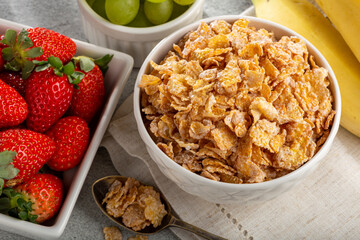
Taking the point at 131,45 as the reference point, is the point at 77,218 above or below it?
below

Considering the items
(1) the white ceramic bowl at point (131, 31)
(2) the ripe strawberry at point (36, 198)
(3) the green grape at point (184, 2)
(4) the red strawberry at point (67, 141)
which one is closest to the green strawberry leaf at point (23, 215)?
(2) the ripe strawberry at point (36, 198)

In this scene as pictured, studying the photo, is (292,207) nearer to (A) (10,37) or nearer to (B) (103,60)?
(B) (103,60)

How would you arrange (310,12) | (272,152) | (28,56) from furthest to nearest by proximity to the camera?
(310,12) < (28,56) < (272,152)

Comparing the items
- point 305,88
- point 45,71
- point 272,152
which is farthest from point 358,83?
point 45,71

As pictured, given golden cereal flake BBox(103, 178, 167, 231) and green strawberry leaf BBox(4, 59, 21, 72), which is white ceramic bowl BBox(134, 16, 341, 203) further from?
green strawberry leaf BBox(4, 59, 21, 72)

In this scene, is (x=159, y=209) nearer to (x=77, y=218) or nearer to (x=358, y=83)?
(x=77, y=218)

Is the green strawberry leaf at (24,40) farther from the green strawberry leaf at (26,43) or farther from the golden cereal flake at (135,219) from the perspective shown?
the golden cereal flake at (135,219)

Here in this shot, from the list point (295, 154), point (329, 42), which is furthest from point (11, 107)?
point (329, 42)
